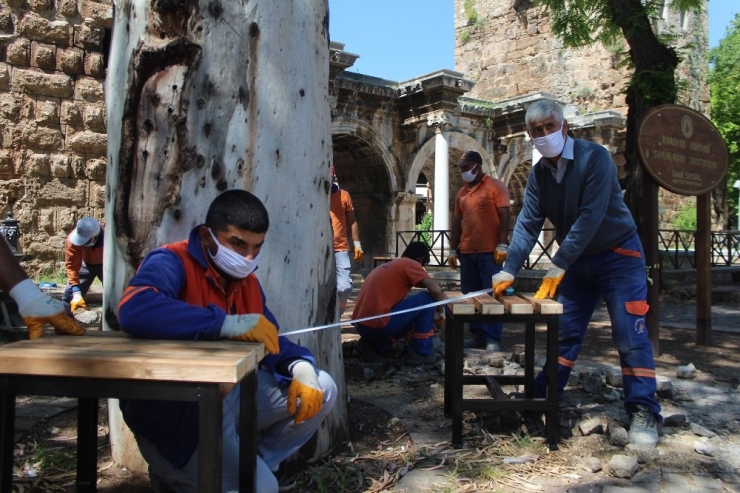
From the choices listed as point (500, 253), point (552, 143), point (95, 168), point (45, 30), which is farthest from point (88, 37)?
point (552, 143)

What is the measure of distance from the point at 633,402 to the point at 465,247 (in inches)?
115

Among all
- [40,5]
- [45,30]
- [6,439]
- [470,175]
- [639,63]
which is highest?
[40,5]

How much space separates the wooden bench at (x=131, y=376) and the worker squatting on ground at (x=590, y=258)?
2.19m

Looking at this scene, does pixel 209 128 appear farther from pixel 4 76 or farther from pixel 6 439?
pixel 4 76

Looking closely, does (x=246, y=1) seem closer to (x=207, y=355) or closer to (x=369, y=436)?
(x=207, y=355)

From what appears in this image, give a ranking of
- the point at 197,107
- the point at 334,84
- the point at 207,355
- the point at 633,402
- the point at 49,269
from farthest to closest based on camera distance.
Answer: the point at 334,84 < the point at 49,269 < the point at 633,402 < the point at 197,107 < the point at 207,355

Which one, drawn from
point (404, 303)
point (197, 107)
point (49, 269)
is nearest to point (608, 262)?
point (404, 303)

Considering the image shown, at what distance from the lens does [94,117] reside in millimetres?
8633

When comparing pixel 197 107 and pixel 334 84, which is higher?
pixel 334 84

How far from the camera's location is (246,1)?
298 centimetres

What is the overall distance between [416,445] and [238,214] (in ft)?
5.71

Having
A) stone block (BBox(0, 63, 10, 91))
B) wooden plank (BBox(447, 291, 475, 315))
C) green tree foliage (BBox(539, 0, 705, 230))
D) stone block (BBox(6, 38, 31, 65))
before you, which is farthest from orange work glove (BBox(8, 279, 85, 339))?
stone block (BBox(6, 38, 31, 65))

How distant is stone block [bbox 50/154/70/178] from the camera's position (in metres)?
8.44

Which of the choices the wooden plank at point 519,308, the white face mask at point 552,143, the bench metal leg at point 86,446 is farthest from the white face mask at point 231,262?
the white face mask at point 552,143
